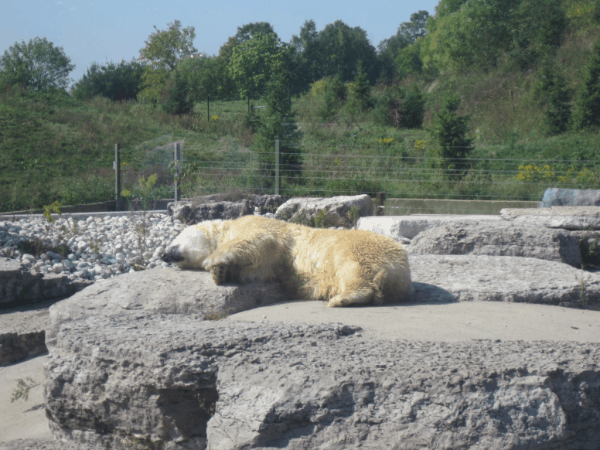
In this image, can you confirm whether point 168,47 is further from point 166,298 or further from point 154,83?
point 166,298

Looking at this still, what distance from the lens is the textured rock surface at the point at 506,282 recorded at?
11.3 feet

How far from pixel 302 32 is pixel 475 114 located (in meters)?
52.3

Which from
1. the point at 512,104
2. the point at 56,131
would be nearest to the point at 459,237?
the point at 56,131

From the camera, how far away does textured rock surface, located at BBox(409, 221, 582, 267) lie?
4.96m

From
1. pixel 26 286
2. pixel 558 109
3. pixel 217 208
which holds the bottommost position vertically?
pixel 26 286

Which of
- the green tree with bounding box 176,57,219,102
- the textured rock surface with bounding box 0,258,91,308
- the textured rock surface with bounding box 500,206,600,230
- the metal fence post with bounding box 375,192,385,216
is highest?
the green tree with bounding box 176,57,219,102

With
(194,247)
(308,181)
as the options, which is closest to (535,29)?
(308,181)

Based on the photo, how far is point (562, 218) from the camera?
631 centimetres

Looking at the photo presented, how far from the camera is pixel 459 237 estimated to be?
17.0 feet

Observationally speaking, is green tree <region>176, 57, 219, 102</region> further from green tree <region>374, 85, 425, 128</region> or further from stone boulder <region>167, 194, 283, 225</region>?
stone boulder <region>167, 194, 283, 225</region>

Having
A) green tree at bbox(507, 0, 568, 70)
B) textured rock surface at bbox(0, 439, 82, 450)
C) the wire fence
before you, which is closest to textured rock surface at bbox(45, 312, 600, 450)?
textured rock surface at bbox(0, 439, 82, 450)

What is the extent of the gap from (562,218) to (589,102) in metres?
15.9

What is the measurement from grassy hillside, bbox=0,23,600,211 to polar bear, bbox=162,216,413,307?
25.5 feet

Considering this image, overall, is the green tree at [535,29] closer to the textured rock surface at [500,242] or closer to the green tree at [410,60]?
the textured rock surface at [500,242]
